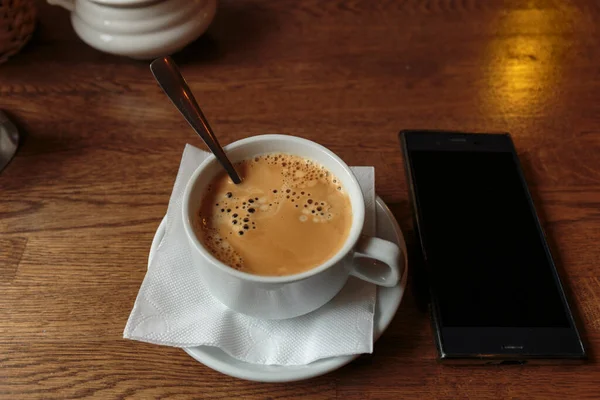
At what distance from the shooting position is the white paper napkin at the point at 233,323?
0.47 m

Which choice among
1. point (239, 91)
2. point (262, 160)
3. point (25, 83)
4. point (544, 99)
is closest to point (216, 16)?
point (239, 91)

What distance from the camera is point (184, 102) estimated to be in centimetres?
53

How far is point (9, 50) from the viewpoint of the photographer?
30.3 inches

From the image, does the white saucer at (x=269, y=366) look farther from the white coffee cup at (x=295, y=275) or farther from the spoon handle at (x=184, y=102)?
the spoon handle at (x=184, y=102)

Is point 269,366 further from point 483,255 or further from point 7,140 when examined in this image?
point 7,140

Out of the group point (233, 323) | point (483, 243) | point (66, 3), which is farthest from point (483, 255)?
point (66, 3)

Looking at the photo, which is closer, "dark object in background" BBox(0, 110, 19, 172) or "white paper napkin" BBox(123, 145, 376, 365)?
"white paper napkin" BBox(123, 145, 376, 365)

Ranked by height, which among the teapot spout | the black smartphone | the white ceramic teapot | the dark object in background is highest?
the teapot spout

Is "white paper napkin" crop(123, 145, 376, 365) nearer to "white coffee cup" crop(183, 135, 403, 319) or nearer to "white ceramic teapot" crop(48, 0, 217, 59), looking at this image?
"white coffee cup" crop(183, 135, 403, 319)

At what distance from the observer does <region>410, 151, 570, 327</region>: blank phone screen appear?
0.52 meters

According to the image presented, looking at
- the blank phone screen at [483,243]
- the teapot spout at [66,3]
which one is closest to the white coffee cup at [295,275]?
the blank phone screen at [483,243]

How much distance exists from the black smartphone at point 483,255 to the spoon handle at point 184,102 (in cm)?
25

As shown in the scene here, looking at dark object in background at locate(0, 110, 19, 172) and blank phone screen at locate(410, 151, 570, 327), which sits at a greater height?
dark object in background at locate(0, 110, 19, 172)

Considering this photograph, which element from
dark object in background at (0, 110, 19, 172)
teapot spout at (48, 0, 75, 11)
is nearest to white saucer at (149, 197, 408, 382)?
dark object in background at (0, 110, 19, 172)
